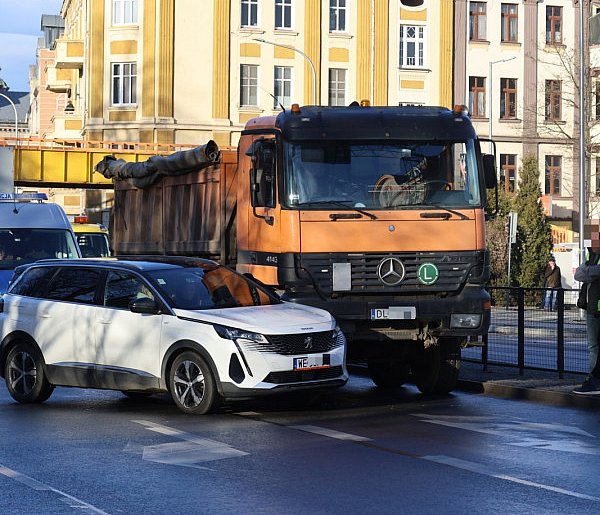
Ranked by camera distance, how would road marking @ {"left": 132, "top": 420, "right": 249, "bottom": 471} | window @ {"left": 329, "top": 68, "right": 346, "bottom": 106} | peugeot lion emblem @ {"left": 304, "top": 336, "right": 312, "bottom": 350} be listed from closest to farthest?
1. road marking @ {"left": 132, "top": 420, "right": 249, "bottom": 471}
2. peugeot lion emblem @ {"left": 304, "top": 336, "right": 312, "bottom": 350}
3. window @ {"left": 329, "top": 68, "right": 346, "bottom": 106}

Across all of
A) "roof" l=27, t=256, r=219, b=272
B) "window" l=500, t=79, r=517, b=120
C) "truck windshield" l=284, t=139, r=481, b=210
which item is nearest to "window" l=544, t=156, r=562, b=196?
"window" l=500, t=79, r=517, b=120

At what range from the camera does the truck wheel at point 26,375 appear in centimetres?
1507

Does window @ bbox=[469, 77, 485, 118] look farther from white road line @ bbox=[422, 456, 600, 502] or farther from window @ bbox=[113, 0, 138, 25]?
white road line @ bbox=[422, 456, 600, 502]

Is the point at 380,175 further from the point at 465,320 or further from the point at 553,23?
the point at 553,23

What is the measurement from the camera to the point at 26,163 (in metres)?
57.4

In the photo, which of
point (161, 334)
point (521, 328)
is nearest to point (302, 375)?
point (161, 334)

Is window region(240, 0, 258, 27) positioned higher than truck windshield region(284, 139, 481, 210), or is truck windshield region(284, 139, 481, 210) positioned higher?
window region(240, 0, 258, 27)

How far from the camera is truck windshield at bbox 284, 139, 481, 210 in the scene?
1536cm

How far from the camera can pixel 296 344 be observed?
1359 cm

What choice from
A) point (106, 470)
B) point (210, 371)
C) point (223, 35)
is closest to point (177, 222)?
point (210, 371)

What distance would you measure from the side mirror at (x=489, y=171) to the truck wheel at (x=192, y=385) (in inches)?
175

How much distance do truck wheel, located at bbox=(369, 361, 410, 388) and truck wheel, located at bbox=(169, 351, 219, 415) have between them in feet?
13.2

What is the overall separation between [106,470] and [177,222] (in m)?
9.59

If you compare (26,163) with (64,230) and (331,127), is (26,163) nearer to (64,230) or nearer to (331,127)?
(64,230)
